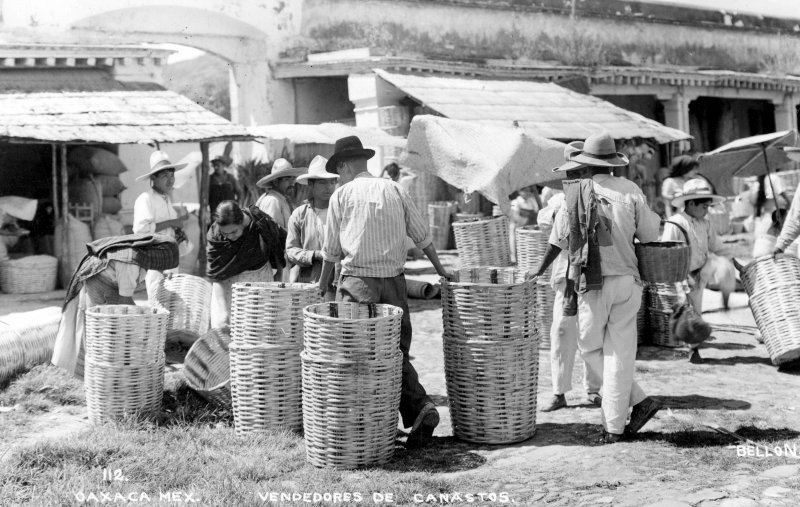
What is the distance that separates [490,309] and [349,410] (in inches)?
40.9

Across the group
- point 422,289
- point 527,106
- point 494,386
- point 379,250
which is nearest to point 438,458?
point 494,386

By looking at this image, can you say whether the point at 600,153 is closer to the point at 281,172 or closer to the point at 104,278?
the point at 281,172

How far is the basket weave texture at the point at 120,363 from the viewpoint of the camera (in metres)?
6.24

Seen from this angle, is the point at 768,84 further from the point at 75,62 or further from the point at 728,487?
the point at 728,487

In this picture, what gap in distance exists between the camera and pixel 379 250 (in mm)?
5746

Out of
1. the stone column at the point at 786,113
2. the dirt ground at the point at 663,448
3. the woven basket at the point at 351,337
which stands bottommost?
the dirt ground at the point at 663,448

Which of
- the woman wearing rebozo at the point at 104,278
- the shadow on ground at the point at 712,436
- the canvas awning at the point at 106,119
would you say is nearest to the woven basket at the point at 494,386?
the shadow on ground at the point at 712,436

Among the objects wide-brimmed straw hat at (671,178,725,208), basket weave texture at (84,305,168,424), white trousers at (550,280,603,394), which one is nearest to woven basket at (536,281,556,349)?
wide-brimmed straw hat at (671,178,725,208)

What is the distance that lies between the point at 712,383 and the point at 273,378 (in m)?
3.55

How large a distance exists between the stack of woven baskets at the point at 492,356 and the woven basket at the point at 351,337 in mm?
477

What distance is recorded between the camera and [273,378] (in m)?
5.80

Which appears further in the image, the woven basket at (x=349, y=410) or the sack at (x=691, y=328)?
the sack at (x=691, y=328)

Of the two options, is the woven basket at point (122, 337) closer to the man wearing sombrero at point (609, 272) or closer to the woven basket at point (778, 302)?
the man wearing sombrero at point (609, 272)

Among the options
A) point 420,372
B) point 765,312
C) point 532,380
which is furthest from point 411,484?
point 765,312
